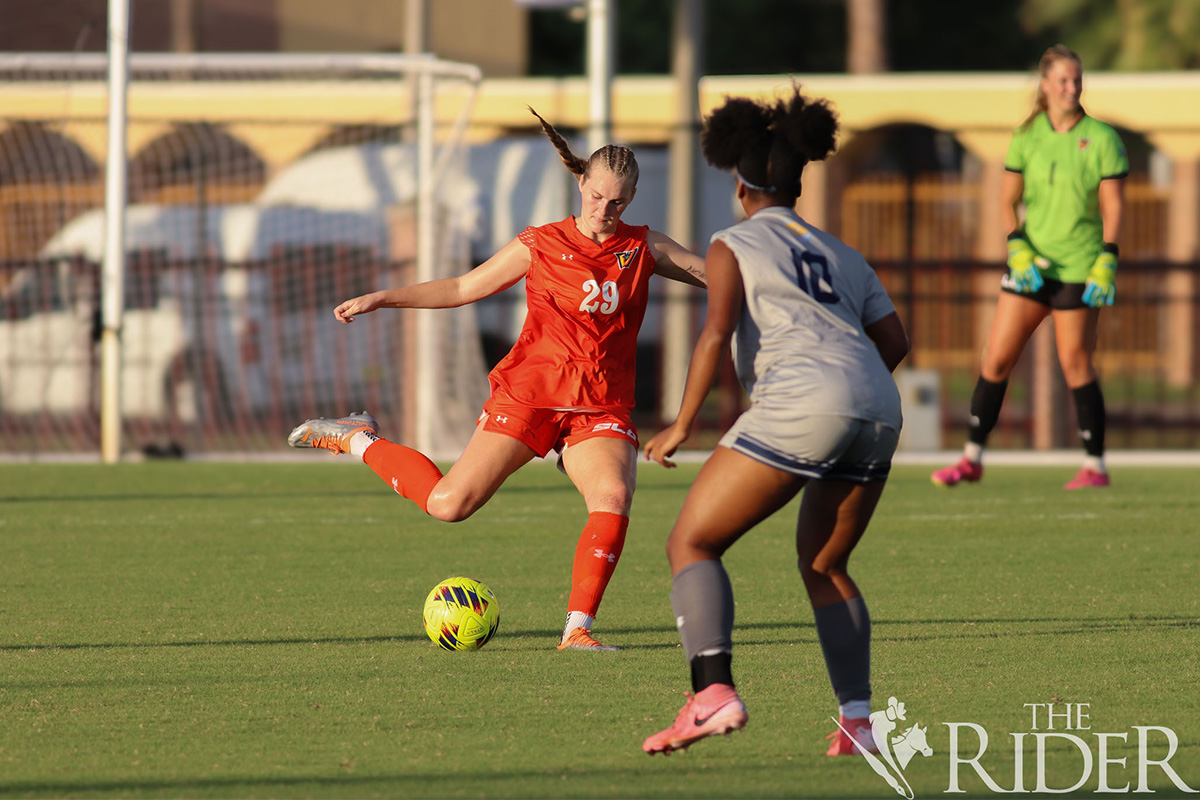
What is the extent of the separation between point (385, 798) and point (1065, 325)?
6.88 m

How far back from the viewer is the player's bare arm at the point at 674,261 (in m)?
6.34

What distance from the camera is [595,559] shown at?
610 centimetres

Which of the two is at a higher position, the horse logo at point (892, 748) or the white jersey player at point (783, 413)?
the white jersey player at point (783, 413)

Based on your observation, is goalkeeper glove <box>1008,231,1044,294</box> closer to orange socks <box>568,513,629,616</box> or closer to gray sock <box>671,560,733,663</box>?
orange socks <box>568,513,629,616</box>

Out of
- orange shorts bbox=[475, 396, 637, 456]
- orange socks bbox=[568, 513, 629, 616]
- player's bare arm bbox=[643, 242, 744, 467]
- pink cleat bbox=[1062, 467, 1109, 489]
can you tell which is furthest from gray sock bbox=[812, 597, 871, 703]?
pink cleat bbox=[1062, 467, 1109, 489]

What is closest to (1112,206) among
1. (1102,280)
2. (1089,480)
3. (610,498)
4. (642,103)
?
(1102,280)

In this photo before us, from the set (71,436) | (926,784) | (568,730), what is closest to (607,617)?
(568,730)

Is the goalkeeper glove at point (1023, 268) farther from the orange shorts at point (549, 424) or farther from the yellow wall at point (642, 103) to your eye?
the yellow wall at point (642, 103)

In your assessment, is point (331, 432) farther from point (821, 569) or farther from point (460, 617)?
point (821, 569)

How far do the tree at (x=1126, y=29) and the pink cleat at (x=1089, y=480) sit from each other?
961 inches

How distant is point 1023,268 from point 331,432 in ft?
14.8

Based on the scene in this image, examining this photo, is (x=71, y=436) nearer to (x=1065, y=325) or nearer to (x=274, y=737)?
(x=1065, y=325)

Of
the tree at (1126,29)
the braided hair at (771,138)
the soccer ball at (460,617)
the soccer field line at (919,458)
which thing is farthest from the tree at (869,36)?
the braided hair at (771,138)

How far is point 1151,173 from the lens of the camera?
112 feet
